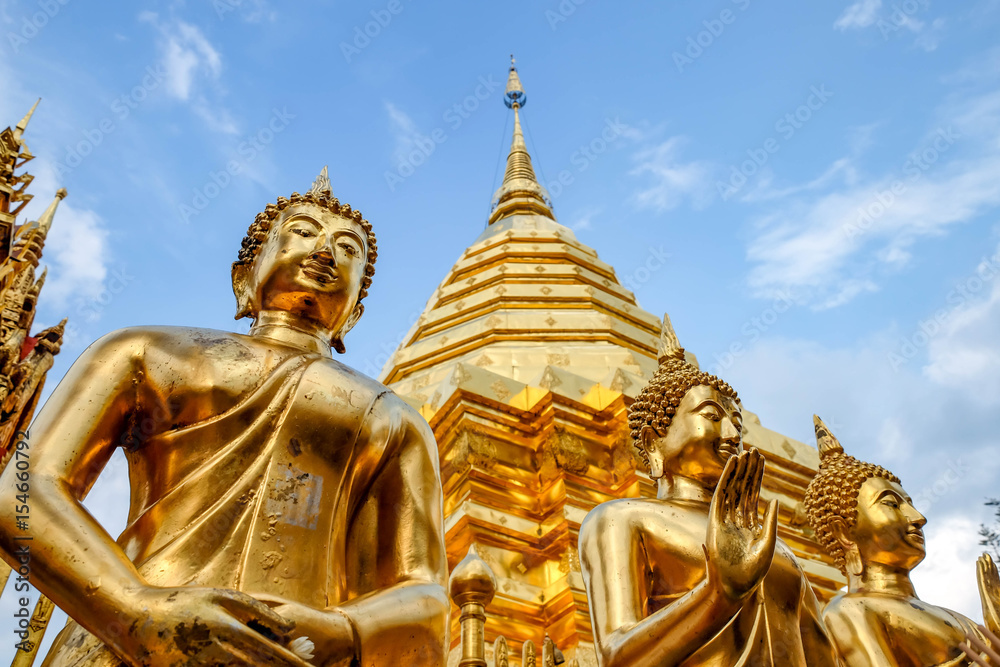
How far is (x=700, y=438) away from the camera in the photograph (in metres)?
4.44

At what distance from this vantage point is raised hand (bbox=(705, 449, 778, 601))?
11.2ft

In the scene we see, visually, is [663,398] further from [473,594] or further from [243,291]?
[243,291]

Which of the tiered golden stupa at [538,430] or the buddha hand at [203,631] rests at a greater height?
the tiered golden stupa at [538,430]

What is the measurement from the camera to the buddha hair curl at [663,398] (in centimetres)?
461

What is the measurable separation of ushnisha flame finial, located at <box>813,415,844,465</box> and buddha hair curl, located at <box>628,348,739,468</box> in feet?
3.02

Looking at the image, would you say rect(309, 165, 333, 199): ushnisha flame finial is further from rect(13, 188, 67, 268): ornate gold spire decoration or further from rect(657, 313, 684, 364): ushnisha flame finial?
rect(13, 188, 67, 268): ornate gold spire decoration

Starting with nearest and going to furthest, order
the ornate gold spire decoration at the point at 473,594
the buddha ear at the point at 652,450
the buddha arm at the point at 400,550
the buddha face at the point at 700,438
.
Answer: the buddha arm at the point at 400,550, the buddha face at the point at 700,438, the buddha ear at the point at 652,450, the ornate gold spire decoration at the point at 473,594

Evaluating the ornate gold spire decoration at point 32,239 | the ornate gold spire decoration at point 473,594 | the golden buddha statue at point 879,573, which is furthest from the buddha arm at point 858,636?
the ornate gold spire decoration at point 32,239

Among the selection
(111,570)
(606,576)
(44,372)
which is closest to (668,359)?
(606,576)

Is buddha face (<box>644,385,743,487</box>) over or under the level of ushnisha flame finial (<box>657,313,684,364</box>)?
under

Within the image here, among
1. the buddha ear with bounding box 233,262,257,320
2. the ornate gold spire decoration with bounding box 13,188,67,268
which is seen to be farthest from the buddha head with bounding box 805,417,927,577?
the ornate gold spire decoration with bounding box 13,188,67,268

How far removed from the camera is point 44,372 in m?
15.5

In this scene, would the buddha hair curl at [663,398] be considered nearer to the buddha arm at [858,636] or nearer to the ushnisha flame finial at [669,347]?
the ushnisha flame finial at [669,347]

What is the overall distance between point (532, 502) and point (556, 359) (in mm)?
2606
